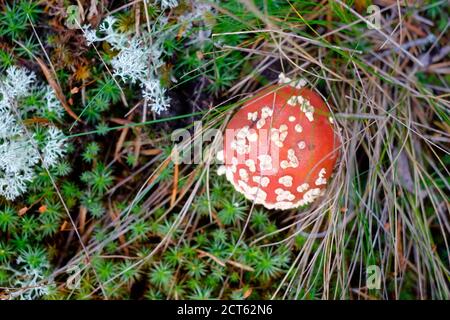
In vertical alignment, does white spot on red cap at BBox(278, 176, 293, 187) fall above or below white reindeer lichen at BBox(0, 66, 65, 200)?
below

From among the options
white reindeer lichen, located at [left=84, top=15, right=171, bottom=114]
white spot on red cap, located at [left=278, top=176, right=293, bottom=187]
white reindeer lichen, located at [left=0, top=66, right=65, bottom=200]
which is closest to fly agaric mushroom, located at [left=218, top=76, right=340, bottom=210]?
white spot on red cap, located at [left=278, top=176, right=293, bottom=187]

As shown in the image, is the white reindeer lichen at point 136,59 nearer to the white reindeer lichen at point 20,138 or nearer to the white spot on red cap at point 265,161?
the white reindeer lichen at point 20,138

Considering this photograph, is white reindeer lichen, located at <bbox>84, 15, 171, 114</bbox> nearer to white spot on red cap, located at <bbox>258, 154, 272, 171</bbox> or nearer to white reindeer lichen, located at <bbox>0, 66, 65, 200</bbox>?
white reindeer lichen, located at <bbox>0, 66, 65, 200</bbox>

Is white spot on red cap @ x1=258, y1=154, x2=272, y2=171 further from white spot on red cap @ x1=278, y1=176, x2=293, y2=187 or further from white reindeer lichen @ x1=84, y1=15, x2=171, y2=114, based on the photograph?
white reindeer lichen @ x1=84, y1=15, x2=171, y2=114

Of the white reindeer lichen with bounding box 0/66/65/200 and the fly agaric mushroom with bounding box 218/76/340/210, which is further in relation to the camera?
the white reindeer lichen with bounding box 0/66/65/200

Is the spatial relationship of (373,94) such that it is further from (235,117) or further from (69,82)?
(69,82)

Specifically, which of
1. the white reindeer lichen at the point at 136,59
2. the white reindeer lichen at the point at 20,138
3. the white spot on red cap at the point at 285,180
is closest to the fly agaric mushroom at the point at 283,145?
the white spot on red cap at the point at 285,180

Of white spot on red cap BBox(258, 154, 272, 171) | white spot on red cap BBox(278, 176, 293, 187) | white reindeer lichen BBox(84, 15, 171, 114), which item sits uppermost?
white reindeer lichen BBox(84, 15, 171, 114)

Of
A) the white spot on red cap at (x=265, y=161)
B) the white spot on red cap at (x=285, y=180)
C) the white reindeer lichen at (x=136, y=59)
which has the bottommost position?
the white spot on red cap at (x=285, y=180)
